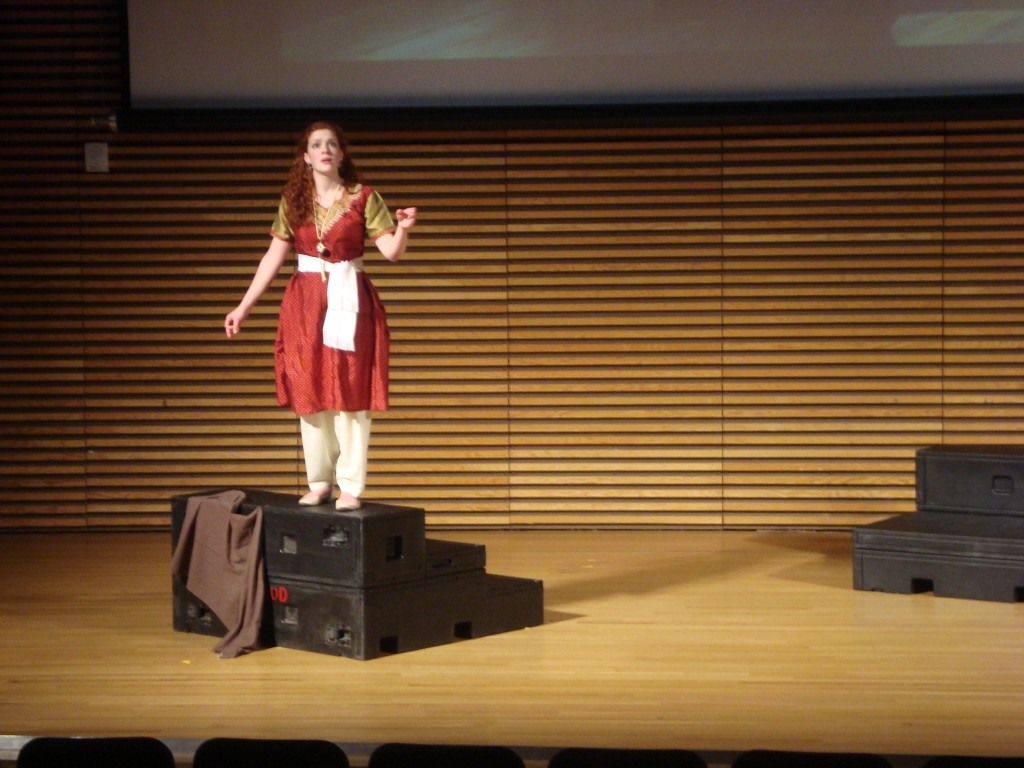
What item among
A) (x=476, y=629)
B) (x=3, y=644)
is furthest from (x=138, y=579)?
(x=476, y=629)

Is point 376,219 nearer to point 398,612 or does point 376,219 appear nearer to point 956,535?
point 398,612

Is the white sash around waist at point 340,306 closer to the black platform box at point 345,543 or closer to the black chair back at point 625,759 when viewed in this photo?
the black platform box at point 345,543

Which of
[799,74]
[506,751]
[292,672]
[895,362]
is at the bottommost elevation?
[292,672]

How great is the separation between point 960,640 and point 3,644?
3.34m

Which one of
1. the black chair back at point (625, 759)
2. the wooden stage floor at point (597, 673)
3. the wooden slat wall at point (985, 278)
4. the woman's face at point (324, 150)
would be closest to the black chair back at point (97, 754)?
the black chair back at point (625, 759)

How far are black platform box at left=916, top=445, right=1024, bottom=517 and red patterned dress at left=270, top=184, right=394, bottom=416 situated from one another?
251 cm

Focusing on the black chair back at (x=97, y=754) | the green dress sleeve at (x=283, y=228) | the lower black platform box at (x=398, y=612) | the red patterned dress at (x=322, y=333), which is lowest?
the lower black platform box at (x=398, y=612)

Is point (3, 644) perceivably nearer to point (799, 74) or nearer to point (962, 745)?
point (962, 745)

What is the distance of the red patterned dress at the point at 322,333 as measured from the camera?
475 cm

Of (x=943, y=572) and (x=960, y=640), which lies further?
(x=943, y=572)

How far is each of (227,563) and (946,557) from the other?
113 inches

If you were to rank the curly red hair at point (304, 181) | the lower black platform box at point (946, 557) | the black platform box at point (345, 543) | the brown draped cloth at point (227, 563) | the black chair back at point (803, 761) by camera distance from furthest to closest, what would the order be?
the lower black platform box at point (946, 557)
the curly red hair at point (304, 181)
the brown draped cloth at point (227, 563)
the black platform box at point (345, 543)
the black chair back at point (803, 761)

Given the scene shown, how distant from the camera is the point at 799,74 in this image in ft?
22.5

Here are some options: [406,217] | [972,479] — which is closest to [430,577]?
[406,217]
